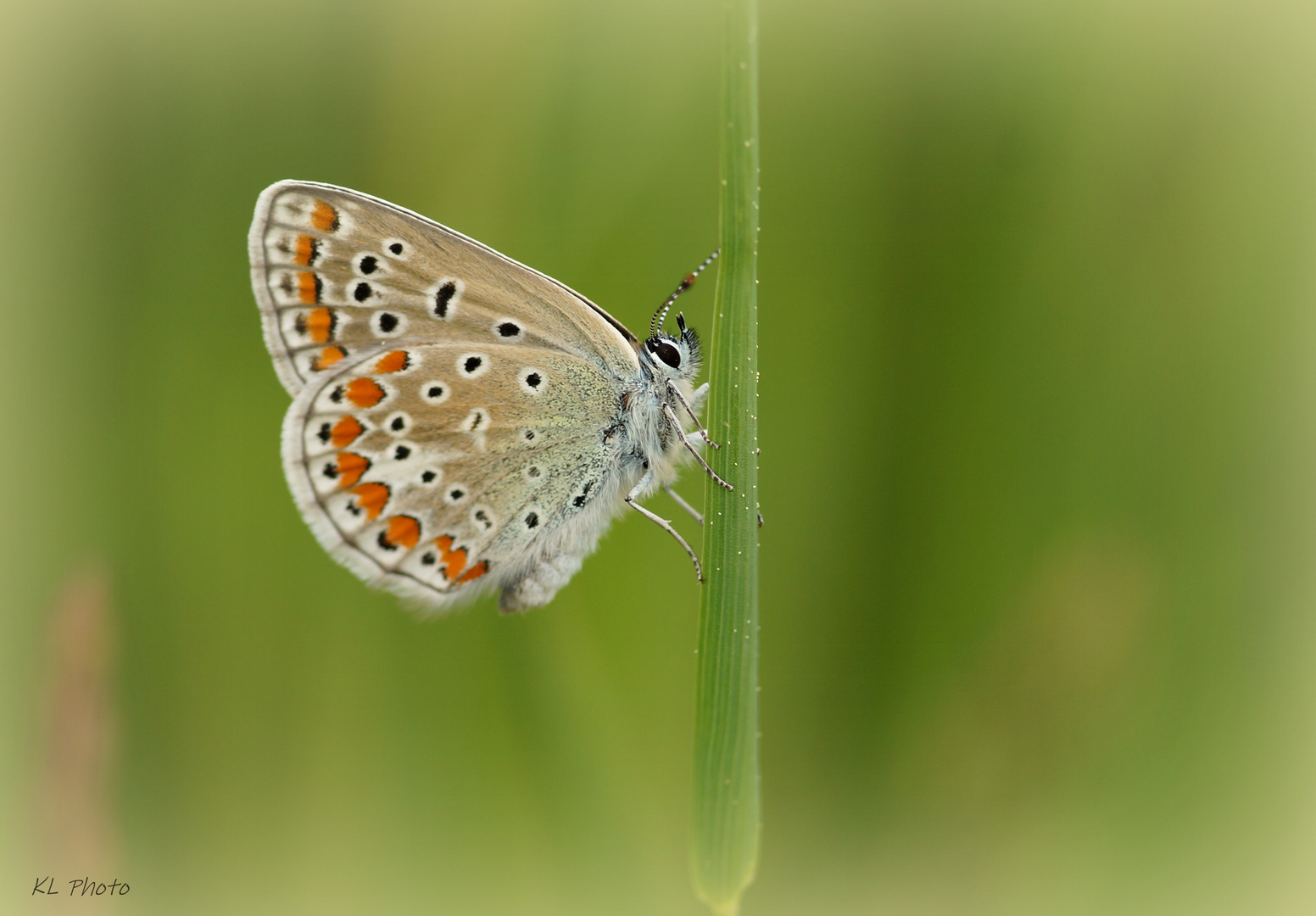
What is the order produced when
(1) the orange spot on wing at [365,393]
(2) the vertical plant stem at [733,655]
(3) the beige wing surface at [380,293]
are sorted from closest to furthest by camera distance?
(2) the vertical plant stem at [733,655] → (3) the beige wing surface at [380,293] → (1) the orange spot on wing at [365,393]

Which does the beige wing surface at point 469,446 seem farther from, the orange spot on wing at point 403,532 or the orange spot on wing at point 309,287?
the orange spot on wing at point 309,287

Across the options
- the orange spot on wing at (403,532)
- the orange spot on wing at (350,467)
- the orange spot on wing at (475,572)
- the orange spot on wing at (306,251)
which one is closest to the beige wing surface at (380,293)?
the orange spot on wing at (306,251)

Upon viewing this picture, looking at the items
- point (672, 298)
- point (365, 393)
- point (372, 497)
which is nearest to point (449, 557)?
point (372, 497)

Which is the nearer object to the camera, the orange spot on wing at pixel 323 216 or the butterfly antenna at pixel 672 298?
the butterfly antenna at pixel 672 298

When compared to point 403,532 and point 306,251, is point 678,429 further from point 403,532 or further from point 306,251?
point 306,251

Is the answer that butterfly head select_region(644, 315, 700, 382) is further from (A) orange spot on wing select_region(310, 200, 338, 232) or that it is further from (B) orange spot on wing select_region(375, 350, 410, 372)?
(A) orange spot on wing select_region(310, 200, 338, 232)

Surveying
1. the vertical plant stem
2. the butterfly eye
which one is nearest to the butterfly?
the butterfly eye
